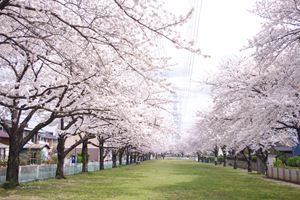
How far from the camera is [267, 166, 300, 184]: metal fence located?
26.9m

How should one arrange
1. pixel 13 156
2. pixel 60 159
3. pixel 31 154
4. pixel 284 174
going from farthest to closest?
pixel 31 154 < pixel 284 174 < pixel 60 159 < pixel 13 156

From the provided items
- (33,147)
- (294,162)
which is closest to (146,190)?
(294,162)

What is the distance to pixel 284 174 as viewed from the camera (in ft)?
99.0

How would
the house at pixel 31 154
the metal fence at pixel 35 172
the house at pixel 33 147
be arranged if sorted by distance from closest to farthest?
1. the metal fence at pixel 35 172
2. the house at pixel 31 154
3. the house at pixel 33 147

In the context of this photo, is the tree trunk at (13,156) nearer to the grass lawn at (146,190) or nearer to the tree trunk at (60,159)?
the grass lawn at (146,190)

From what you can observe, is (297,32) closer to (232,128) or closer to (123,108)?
(123,108)

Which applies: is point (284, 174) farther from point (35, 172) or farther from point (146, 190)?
point (35, 172)

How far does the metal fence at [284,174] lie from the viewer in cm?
2690

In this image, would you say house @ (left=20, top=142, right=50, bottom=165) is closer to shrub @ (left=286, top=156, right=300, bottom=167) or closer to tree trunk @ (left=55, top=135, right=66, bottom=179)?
tree trunk @ (left=55, top=135, right=66, bottom=179)

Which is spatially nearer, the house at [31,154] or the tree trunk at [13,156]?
the tree trunk at [13,156]

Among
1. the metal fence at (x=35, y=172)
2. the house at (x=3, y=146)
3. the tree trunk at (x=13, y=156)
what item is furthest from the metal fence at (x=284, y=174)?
the house at (x=3, y=146)

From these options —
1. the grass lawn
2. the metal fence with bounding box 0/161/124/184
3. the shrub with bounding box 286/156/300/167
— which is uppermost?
the shrub with bounding box 286/156/300/167

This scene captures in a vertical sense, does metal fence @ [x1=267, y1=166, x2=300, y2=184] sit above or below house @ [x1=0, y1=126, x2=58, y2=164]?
below

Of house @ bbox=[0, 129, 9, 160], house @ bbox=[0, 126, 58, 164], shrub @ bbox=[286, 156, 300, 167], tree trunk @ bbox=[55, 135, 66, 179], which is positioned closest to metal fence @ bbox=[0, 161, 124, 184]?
tree trunk @ bbox=[55, 135, 66, 179]
